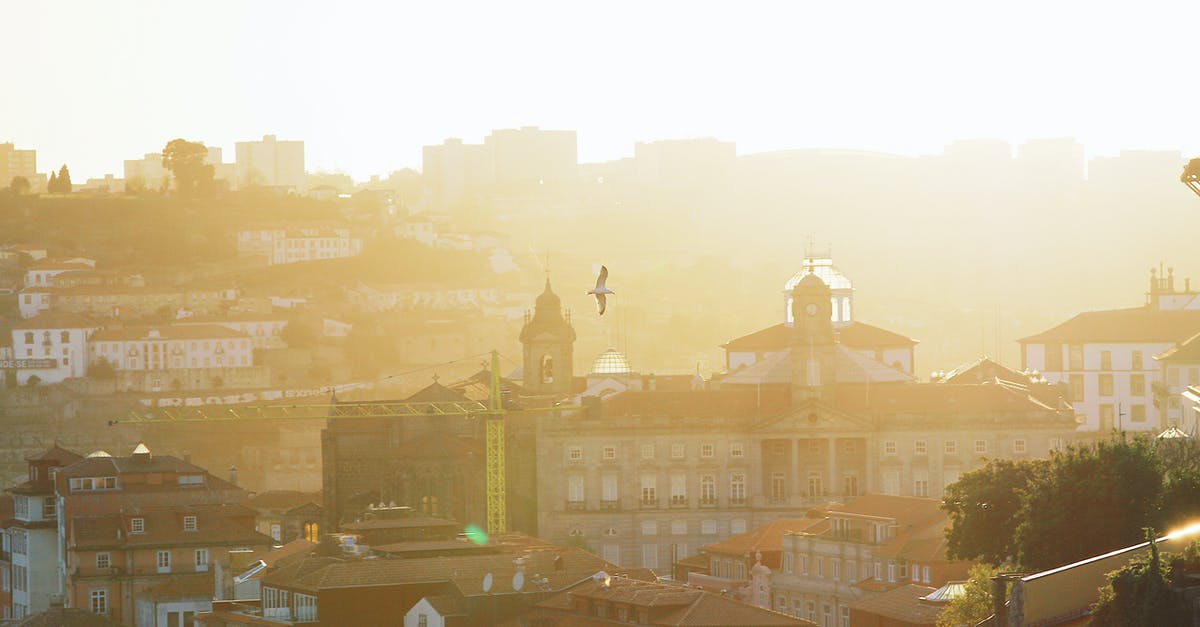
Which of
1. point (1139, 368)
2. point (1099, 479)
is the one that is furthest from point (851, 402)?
point (1099, 479)

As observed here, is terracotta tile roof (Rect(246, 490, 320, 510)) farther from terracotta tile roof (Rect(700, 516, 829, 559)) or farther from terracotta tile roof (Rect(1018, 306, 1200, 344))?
terracotta tile roof (Rect(1018, 306, 1200, 344))

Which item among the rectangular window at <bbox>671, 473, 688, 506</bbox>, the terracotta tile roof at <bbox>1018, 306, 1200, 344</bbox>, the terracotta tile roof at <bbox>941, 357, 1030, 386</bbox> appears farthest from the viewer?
the terracotta tile roof at <bbox>1018, 306, 1200, 344</bbox>

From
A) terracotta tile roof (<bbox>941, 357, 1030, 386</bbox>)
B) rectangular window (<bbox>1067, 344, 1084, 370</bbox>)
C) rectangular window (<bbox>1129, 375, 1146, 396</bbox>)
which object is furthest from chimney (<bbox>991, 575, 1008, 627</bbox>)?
rectangular window (<bbox>1067, 344, 1084, 370</bbox>)

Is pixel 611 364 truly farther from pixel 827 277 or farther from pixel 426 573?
pixel 426 573

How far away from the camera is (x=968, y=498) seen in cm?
6353

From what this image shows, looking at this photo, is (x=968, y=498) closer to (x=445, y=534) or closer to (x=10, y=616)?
(x=445, y=534)

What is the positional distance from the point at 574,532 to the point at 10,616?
22987mm

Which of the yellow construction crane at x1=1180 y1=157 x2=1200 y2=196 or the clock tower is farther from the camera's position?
the clock tower

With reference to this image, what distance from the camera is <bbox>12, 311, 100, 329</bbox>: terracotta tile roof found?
586ft

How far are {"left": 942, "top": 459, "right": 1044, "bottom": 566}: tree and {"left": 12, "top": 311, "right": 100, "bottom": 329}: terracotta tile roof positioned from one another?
401ft

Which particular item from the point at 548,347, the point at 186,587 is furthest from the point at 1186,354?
the point at 186,587

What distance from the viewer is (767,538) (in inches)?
3487

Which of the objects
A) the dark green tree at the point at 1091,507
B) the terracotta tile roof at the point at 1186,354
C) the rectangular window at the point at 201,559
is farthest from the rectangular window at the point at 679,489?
the dark green tree at the point at 1091,507

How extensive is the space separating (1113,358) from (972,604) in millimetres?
77663
